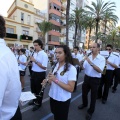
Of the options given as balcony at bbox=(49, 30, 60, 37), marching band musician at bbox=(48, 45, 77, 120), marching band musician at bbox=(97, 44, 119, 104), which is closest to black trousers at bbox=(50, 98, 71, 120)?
marching band musician at bbox=(48, 45, 77, 120)

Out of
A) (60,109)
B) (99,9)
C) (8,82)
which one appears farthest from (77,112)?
(99,9)

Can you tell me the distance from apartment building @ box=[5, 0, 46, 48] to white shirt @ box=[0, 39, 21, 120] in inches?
1273

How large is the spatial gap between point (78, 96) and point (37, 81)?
7.32 feet

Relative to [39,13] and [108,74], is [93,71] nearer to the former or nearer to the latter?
[108,74]

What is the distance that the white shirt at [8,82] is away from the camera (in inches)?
53.7

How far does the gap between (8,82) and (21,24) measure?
35.9m

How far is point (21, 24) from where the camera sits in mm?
35688

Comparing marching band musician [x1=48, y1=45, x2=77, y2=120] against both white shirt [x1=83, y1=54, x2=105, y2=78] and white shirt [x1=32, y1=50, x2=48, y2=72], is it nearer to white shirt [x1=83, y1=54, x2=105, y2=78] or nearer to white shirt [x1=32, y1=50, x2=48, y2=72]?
white shirt [x1=83, y1=54, x2=105, y2=78]

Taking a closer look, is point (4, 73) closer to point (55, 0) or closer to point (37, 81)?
point (37, 81)

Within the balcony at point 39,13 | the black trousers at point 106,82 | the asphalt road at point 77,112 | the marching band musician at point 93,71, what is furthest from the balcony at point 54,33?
the marching band musician at point 93,71

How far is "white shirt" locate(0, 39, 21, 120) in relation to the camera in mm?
1363

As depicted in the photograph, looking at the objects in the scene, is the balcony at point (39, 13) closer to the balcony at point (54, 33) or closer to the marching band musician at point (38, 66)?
the balcony at point (54, 33)

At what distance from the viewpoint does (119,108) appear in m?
5.46

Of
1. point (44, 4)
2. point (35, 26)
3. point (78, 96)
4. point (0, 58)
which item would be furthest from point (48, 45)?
point (0, 58)
